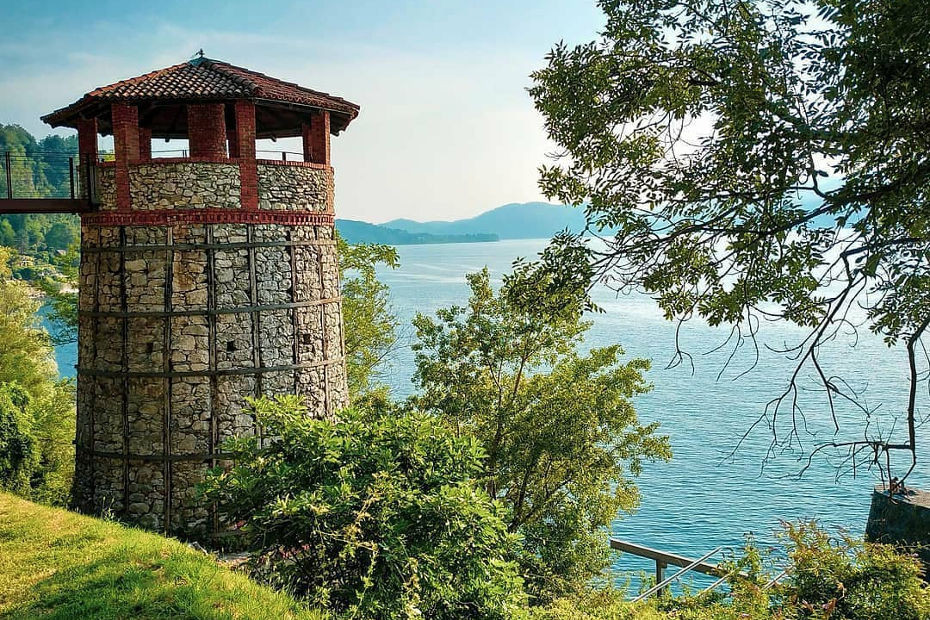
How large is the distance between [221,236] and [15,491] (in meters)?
7.32

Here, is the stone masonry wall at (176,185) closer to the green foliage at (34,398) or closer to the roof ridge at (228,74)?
Result: the roof ridge at (228,74)

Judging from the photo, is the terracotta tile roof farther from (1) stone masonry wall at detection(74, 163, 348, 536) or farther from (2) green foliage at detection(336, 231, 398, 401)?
(2) green foliage at detection(336, 231, 398, 401)

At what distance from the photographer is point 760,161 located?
600cm

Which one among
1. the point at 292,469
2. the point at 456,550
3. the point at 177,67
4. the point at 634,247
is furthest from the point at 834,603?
the point at 177,67

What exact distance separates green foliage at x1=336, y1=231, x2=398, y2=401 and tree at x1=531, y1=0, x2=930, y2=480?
717 inches

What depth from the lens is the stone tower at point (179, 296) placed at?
13438 millimetres

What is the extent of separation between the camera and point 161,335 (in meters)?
13.5

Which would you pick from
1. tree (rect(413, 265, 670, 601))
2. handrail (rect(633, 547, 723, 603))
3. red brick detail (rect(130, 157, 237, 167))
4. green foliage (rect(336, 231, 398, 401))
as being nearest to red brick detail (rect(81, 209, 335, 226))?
red brick detail (rect(130, 157, 237, 167))

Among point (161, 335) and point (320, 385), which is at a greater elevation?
point (161, 335)

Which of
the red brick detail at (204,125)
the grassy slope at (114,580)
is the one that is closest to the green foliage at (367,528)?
the grassy slope at (114,580)

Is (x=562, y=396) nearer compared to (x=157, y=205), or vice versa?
(x=157, y=205)

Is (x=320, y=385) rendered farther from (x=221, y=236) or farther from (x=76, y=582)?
(x=76, y=582)

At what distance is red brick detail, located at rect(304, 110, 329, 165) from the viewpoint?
1515 centimetres

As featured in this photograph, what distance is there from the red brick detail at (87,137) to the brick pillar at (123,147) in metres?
1.07
